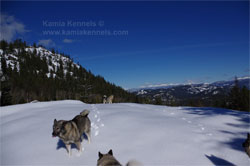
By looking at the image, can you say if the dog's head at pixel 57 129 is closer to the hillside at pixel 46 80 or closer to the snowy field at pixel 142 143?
the snowy field at pixel 142 143

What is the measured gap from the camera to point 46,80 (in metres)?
118

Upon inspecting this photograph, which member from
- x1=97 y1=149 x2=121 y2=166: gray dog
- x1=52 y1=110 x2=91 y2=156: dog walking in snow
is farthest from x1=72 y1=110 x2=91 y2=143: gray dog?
x1=97 y1=149 x2=121 y2=166: gray dog

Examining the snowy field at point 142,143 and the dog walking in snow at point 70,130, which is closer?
the dog walking in snow at point 70,130

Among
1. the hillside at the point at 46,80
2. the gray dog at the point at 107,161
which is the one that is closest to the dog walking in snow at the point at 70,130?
the gray dog at the point at 107,161

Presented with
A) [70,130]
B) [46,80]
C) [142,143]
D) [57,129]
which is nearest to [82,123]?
[70,130]

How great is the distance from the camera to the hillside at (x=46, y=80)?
91188 millimetres

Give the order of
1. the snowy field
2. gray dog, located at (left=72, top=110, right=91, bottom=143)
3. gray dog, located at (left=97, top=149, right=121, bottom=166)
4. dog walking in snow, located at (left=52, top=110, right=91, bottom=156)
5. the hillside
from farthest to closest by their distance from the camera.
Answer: the hillside, gray dog, located at (left=72, top=110, right=91, bottom=143), the snowy field, dog walking in snow, located at (left=52, top=110, right=91, bottom=156), gray dog, located at (left=97, top=149, right=121, bottom=166)

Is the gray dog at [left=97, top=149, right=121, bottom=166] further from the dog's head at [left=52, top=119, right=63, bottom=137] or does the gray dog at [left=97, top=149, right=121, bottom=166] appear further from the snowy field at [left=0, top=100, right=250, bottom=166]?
the dog's head at [left=52, top=119, right=63, bottom=137]

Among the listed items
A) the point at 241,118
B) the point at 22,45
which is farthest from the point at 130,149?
the point at 22,45

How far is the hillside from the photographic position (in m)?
91.2

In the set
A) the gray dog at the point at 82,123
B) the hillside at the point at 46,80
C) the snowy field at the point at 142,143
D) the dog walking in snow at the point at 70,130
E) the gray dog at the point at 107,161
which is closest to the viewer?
the gray dog at the point at 107,161

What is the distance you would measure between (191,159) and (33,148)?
20.3 ft

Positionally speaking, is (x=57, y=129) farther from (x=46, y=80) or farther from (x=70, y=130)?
(x=46, y=80)

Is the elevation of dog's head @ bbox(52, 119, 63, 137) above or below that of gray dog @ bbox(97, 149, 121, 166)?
above
